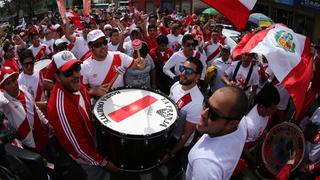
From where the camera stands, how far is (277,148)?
3979 millimetres

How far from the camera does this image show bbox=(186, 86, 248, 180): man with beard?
77.5 inches

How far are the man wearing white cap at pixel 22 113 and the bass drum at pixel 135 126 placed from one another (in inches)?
31.7

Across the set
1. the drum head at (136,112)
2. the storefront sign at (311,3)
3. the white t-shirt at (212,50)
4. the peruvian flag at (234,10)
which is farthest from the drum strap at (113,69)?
the storefront sign at (311,3)

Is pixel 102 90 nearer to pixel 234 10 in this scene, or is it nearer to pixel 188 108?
pixel 188 108

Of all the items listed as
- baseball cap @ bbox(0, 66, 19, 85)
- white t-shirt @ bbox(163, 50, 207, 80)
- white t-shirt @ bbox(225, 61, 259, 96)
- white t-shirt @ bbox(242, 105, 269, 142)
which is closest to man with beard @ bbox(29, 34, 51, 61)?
white t-shirt @ bbox(163, 50, 207, 80)

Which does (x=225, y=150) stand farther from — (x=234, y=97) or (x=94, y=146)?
(x=94, y=146)

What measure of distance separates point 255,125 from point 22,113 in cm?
275

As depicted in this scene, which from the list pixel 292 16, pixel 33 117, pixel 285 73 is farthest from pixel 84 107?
pixel 292 16

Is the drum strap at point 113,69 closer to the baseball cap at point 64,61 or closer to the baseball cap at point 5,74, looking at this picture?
the baseball cap at point 64,61

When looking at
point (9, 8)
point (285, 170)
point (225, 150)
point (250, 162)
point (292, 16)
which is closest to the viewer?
point (225, 150)

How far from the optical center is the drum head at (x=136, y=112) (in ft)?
10.5

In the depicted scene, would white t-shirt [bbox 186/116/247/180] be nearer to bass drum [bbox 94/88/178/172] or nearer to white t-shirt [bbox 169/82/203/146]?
bass drum [bbox 94/88/178/172]

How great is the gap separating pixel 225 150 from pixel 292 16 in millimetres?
21555

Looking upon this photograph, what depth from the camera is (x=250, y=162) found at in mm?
4168
